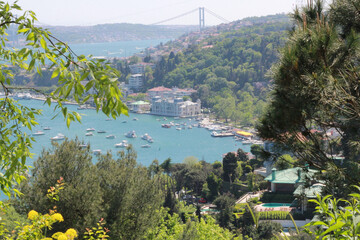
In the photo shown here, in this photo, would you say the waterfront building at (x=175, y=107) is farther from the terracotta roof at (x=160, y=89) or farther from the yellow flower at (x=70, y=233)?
the yellow flower at (x=70, y=233)

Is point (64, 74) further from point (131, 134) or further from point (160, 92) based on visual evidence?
point (160, 92)

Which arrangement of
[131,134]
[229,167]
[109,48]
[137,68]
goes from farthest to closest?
[109,48] < [137,68] < [131,134] < [229,167]

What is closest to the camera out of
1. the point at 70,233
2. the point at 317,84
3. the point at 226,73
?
the point at 70,233

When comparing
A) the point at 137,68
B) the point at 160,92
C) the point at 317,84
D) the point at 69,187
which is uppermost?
the point at 317,84

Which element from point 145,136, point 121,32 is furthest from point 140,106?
point 121,32

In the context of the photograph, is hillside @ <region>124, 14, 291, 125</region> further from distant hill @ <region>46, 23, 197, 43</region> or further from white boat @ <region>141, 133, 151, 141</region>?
distant hill @ <region>46, 23, 197, 43</region>

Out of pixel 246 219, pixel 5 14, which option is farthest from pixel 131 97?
pixel 5 14

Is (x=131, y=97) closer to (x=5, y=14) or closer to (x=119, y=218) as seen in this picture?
(x=119, y=218)

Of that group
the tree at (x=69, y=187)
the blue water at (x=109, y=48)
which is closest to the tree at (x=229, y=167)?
the tree at (x=69, y=187)
